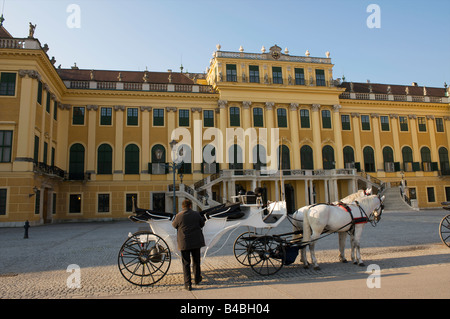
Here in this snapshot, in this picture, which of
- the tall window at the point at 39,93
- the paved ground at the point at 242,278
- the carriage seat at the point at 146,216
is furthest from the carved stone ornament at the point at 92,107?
the carriage seat at the point at 146,216

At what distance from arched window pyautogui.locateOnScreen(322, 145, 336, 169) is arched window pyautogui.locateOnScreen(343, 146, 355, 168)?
74.3 inches

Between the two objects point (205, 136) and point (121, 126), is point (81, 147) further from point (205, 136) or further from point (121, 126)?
point (205, 136)

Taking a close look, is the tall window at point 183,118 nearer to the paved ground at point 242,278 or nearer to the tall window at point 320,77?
the tall window at point 320,77

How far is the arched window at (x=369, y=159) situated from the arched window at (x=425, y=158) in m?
6.39

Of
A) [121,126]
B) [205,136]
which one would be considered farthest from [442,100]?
[121,126]

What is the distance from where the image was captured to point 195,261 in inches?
264

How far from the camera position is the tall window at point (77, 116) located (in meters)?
32.2

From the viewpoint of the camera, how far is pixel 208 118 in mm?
34875

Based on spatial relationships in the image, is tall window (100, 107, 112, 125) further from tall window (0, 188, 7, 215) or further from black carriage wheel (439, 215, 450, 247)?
black carriage wheel (439, 215, 450, 247)

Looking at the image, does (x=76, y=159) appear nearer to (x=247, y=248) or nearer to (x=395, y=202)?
(x=247, y=248)

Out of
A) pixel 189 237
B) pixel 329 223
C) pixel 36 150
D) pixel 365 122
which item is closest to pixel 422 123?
pixel 365 122

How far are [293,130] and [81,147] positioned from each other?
21.5 m

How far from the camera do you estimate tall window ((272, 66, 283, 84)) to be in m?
36.4

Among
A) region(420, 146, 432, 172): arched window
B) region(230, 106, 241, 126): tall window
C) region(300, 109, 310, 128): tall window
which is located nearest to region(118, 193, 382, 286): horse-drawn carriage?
region(230, 106, 241, 126): tall window
